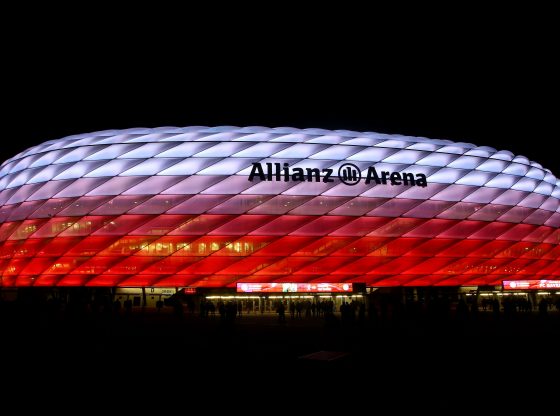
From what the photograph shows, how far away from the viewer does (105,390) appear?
27.0 ft

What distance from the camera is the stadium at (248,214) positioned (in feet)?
105

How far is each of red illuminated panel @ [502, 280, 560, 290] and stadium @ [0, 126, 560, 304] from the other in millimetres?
401

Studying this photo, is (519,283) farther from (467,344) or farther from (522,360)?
(522,360)

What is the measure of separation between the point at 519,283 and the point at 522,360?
2910 cm

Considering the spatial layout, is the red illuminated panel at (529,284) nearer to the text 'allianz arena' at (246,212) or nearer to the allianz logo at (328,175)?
the text 'allianz arena' at (246,212)

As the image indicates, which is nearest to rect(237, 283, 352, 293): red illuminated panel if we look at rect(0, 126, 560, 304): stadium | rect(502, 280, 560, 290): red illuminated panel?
rect(0, 126, 560, 304): stadium

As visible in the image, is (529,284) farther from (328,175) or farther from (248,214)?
(248,214)

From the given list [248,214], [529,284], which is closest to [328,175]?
[248,214]

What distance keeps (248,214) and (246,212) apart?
0.62 feet

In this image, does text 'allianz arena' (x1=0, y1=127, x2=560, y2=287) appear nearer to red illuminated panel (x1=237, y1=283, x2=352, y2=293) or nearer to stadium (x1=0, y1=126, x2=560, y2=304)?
stadium (x1=0, y1=126, x2=560, y2=304)

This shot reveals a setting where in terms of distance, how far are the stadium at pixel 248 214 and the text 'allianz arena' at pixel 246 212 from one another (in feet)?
0.27

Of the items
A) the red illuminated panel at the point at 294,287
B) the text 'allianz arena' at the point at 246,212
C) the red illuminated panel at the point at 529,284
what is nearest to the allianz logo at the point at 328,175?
the text 'allianz arena' at the point at 246,212

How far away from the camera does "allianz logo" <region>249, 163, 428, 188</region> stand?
1277 inches

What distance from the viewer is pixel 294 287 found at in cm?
3184
